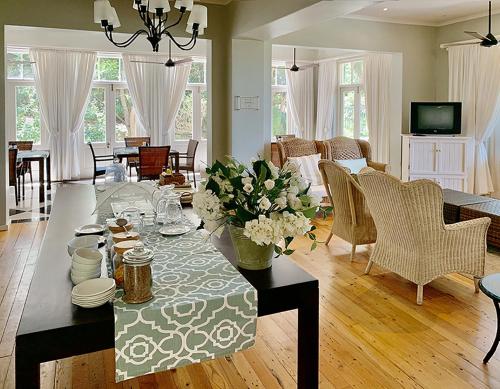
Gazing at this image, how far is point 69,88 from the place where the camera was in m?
9.48

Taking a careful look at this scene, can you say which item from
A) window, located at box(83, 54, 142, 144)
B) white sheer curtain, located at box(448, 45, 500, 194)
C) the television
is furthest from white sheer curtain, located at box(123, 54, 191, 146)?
white sheer curtain, located at box(448, 45, 500, 194)

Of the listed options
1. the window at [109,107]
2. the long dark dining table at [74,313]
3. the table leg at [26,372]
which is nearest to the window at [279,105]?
the window at [109,107]

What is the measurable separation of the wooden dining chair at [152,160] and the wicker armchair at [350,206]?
11.2 ft

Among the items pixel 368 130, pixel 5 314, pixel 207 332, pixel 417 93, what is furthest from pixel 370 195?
pixel 368 130

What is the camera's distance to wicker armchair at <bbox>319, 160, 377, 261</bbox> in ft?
14.1

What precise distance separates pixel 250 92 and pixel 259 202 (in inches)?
193

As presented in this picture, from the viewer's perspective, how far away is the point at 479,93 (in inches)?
289

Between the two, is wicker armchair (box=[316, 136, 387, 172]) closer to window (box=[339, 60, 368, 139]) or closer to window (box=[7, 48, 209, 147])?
window (box=[7, 48, 209, 147])

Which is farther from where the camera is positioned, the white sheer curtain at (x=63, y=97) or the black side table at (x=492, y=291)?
the white sheer curtain at (x=63, y=97)

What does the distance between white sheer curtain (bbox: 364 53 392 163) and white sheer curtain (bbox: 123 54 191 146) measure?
410 cm

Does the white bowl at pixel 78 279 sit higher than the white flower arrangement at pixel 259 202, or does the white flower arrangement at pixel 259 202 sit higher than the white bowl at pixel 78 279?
the white flower arrangement at pixel 259 202

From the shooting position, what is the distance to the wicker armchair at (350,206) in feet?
14.1

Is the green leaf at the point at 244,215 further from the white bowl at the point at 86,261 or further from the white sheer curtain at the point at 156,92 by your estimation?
the white sheer curtain at the point at 156,92

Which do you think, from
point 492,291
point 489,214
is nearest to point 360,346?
point 492,291
